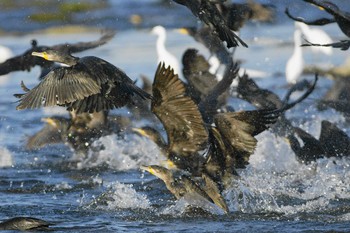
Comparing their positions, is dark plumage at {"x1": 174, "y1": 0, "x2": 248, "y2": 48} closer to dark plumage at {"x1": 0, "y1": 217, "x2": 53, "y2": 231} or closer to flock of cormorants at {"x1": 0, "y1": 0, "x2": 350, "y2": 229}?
flock of cormorants at {"x1": 0, "y1": 0, "x2": 350, "y2": 229}

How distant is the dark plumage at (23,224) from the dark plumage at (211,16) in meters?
2.39

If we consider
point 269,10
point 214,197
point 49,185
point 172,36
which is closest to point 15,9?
point 172,36

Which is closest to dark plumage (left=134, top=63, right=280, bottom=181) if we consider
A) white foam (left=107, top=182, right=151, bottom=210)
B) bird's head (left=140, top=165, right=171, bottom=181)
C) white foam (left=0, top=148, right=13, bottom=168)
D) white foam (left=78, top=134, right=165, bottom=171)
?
bird's head (left=140, top=165, right=171, bottom=181)

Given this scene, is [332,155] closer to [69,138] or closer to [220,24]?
[220,24]

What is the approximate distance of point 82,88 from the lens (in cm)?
848

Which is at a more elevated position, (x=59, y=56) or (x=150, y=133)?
(x=59, y=56)

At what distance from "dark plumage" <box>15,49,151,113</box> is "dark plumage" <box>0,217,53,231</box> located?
3.08 ft

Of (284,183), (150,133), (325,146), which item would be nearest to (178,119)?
(284,183)

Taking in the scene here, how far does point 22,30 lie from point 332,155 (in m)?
12.0

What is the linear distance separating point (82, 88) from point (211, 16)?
1.48 metres

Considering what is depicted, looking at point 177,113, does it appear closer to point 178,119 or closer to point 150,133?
point 178,119

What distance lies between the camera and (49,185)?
10.3 m

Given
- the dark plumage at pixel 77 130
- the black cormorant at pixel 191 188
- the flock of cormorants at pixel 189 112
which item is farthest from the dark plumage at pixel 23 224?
the dark plumage at pixel 77 130

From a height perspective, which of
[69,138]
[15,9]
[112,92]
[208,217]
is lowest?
[15,9]
